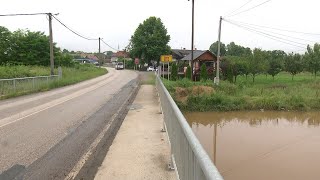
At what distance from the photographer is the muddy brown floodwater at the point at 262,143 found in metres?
10.1

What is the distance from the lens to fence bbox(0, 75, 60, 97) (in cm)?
2148

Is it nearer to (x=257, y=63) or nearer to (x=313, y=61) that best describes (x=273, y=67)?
(x=257, y=63)

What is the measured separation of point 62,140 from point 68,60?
172ft

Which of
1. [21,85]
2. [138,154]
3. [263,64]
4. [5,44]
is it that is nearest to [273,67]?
[263,64]

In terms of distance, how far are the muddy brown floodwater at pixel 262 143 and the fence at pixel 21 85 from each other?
11.2 meters

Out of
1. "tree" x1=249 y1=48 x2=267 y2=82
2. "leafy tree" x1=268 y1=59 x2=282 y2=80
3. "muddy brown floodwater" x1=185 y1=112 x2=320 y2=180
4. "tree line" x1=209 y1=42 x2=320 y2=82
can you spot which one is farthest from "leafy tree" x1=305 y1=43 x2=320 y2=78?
"muddy brown floodwater" x1=185 y1=112 x2=320 y2=180

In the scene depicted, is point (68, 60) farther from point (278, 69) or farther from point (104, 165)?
point (104, 165)

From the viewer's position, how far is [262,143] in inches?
550

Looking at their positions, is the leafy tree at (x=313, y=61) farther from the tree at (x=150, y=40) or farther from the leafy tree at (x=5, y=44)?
the leafy tree at (x=5, y=44)

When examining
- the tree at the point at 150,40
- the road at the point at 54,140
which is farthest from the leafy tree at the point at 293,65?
the road at the point at 54,140

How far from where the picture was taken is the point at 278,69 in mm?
52969

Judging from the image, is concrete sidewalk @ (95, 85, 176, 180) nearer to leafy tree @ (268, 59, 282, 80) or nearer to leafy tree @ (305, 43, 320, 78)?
leafy tree @ (268, 59, 282, 80)

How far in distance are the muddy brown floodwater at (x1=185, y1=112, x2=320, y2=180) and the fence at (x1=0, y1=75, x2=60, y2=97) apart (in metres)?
11.2

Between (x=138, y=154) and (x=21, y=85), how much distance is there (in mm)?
18109
